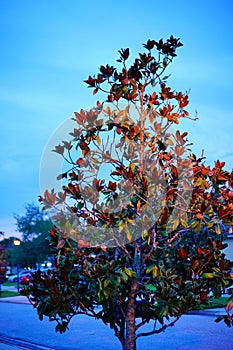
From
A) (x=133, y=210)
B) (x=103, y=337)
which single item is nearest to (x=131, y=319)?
(x=133, y=210)

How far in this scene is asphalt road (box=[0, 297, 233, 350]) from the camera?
11.0 metres

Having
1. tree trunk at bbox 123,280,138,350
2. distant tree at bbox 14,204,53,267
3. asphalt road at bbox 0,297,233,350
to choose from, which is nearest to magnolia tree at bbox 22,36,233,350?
tree trunk at bbox 123,280,138,350

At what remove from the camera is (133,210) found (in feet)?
15.9

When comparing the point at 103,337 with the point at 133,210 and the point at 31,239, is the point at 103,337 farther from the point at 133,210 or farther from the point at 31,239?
the point at 31,239

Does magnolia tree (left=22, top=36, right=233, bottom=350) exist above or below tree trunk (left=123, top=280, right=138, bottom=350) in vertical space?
above

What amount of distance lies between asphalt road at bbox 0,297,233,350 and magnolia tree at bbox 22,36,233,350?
586 centimetres

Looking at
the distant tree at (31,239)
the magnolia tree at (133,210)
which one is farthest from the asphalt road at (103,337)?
the distant tree at (31,239)

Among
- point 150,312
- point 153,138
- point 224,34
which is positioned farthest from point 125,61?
point 224,34

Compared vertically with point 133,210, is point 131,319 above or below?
below

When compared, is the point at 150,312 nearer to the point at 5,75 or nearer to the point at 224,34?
the point at 224,34

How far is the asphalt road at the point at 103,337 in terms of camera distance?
11.0 metres

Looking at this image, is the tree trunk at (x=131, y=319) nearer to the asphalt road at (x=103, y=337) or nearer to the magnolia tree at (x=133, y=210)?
the magnolia tree at (x=133, y=210)

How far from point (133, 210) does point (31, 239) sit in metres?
A: 48.4

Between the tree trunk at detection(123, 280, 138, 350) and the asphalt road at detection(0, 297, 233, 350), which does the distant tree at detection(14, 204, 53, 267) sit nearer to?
the asphalt road at detection(0, 297, 233, 350)
